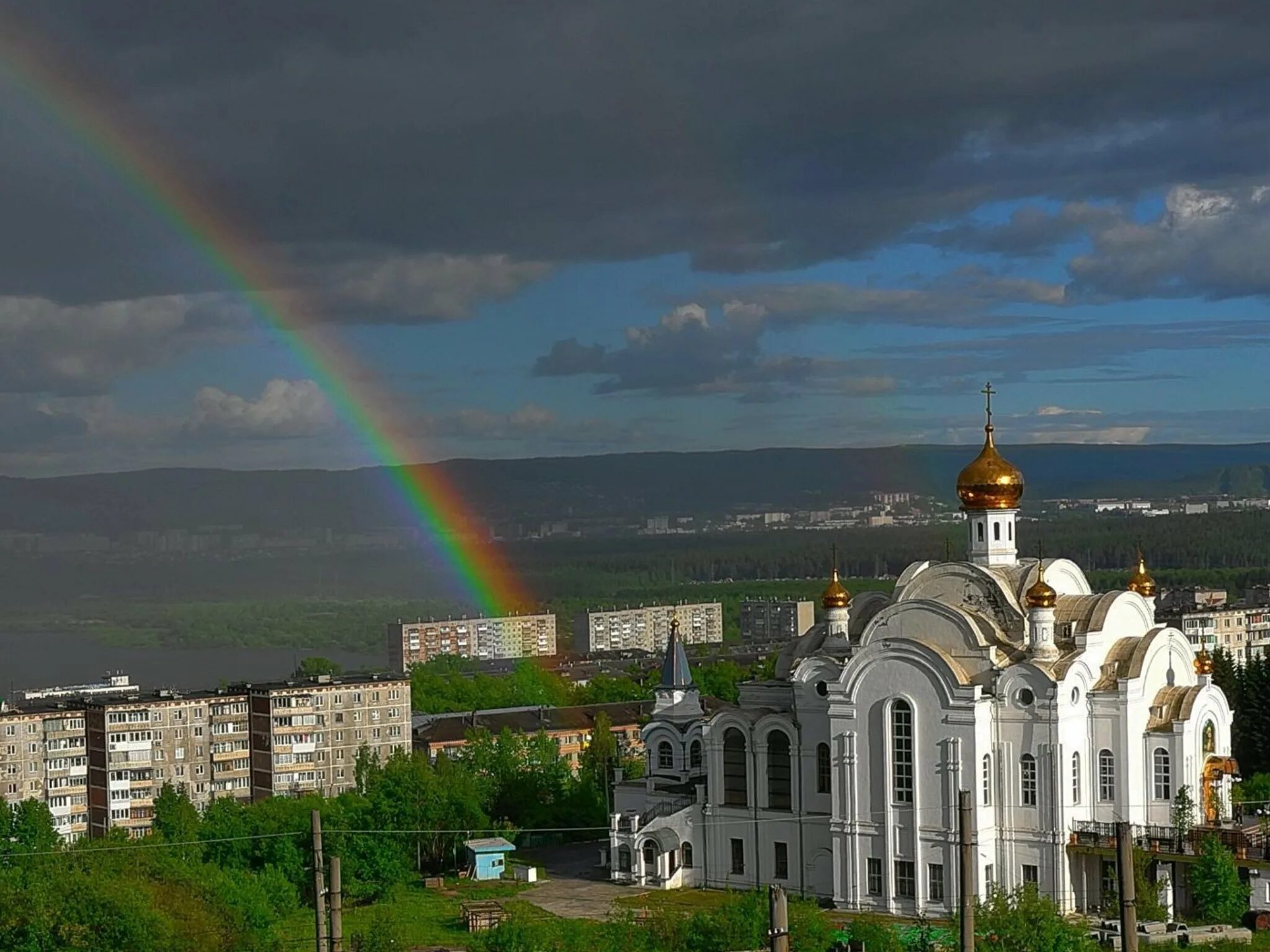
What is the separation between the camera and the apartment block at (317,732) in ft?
196

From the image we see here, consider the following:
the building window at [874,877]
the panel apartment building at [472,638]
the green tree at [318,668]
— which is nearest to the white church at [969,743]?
the building window at [874,877]

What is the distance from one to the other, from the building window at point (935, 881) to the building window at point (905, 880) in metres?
0.29

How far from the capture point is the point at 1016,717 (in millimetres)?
34750

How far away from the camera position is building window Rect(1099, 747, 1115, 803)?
114 feet

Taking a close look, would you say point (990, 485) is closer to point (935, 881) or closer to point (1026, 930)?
point (935, 881)

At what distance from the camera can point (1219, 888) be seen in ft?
106

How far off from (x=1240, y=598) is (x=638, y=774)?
245ft

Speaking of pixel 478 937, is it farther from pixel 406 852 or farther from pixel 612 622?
pixel 612 622

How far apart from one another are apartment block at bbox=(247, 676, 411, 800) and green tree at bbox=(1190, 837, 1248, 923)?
3046cm

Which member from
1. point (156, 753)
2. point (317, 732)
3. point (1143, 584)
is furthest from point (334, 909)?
point (317, 732)

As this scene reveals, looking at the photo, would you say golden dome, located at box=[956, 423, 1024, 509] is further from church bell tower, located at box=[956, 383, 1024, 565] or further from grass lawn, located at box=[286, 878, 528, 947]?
grass lawn, located at box=[286, 878, 528, 947]

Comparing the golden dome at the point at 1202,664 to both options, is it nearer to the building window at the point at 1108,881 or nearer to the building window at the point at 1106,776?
the building window at the point at 1106,776

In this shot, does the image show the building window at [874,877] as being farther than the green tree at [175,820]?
No

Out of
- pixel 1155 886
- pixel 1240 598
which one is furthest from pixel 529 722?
pixel 1240 598
